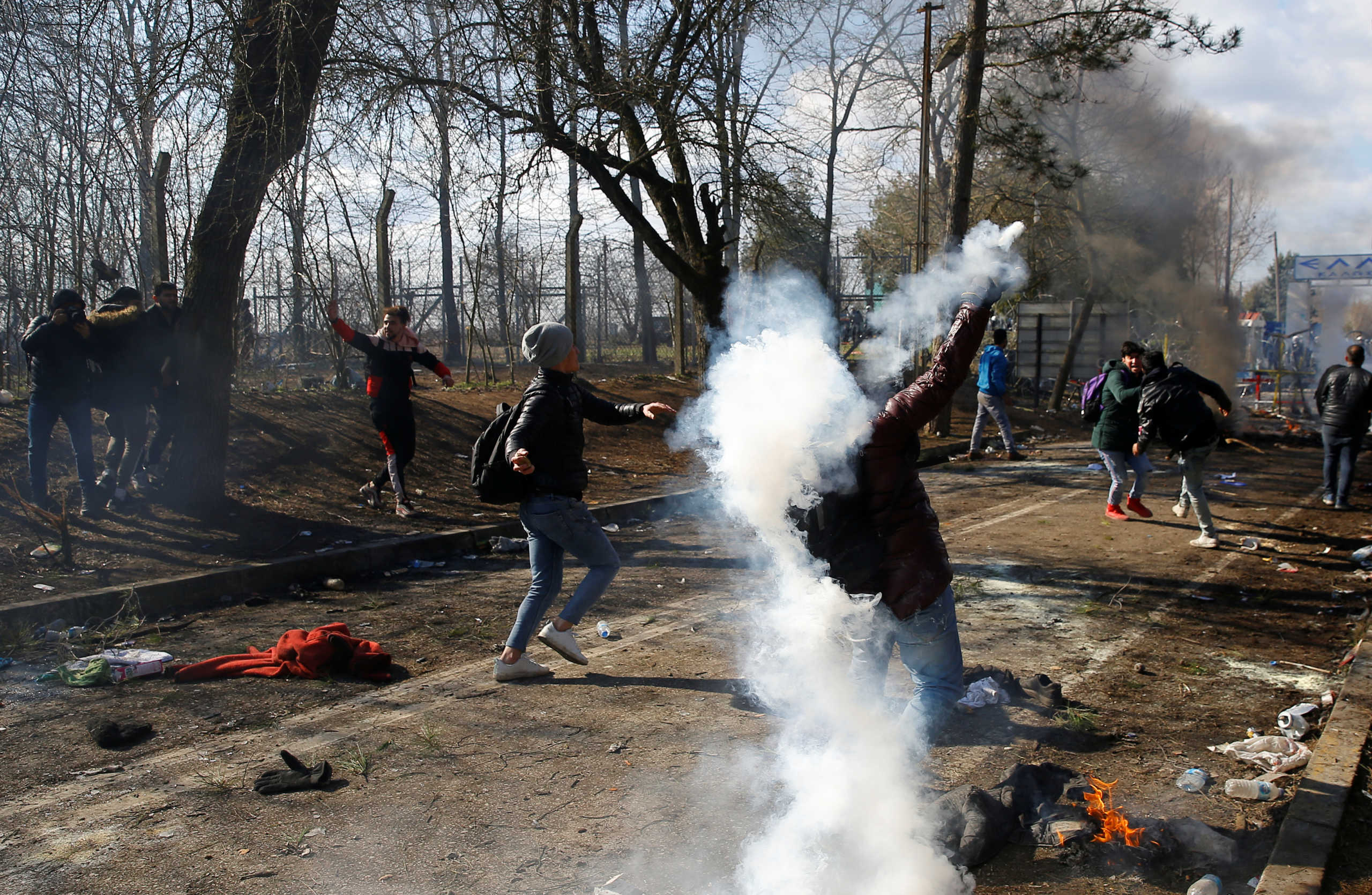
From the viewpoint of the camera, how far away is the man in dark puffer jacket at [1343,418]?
1045 centimetres

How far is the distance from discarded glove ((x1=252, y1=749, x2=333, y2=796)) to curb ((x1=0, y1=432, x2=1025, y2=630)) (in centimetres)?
331

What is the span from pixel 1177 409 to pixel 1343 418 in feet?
12.0

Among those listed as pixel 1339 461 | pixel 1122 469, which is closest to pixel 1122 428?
pixel 1122 469

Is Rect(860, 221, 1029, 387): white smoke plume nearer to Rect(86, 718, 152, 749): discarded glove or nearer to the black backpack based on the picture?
the black backpack

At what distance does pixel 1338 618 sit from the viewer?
6.32 meters

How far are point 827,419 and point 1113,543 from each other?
6.31 meters

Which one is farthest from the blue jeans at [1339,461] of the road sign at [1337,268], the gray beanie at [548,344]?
the road sign at [1337,268]

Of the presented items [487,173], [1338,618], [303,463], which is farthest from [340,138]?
[1338,618]

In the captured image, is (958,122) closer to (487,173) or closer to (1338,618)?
(487,173)

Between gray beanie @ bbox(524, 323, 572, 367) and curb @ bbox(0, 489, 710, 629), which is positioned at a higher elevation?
gray beanie @ bbox(524, 323, 572, 367)

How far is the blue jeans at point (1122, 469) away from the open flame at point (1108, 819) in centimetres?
671

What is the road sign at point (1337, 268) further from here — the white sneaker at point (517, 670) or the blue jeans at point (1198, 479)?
the white sneaker at point (517, 670)

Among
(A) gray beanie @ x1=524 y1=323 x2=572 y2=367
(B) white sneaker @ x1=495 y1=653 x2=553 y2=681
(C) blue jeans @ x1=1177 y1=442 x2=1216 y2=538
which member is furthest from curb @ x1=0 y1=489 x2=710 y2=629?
(C) blue jeans @ x1=1177 y1=442 x2=1216 y2=538

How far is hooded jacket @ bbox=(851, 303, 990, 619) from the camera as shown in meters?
3.36
